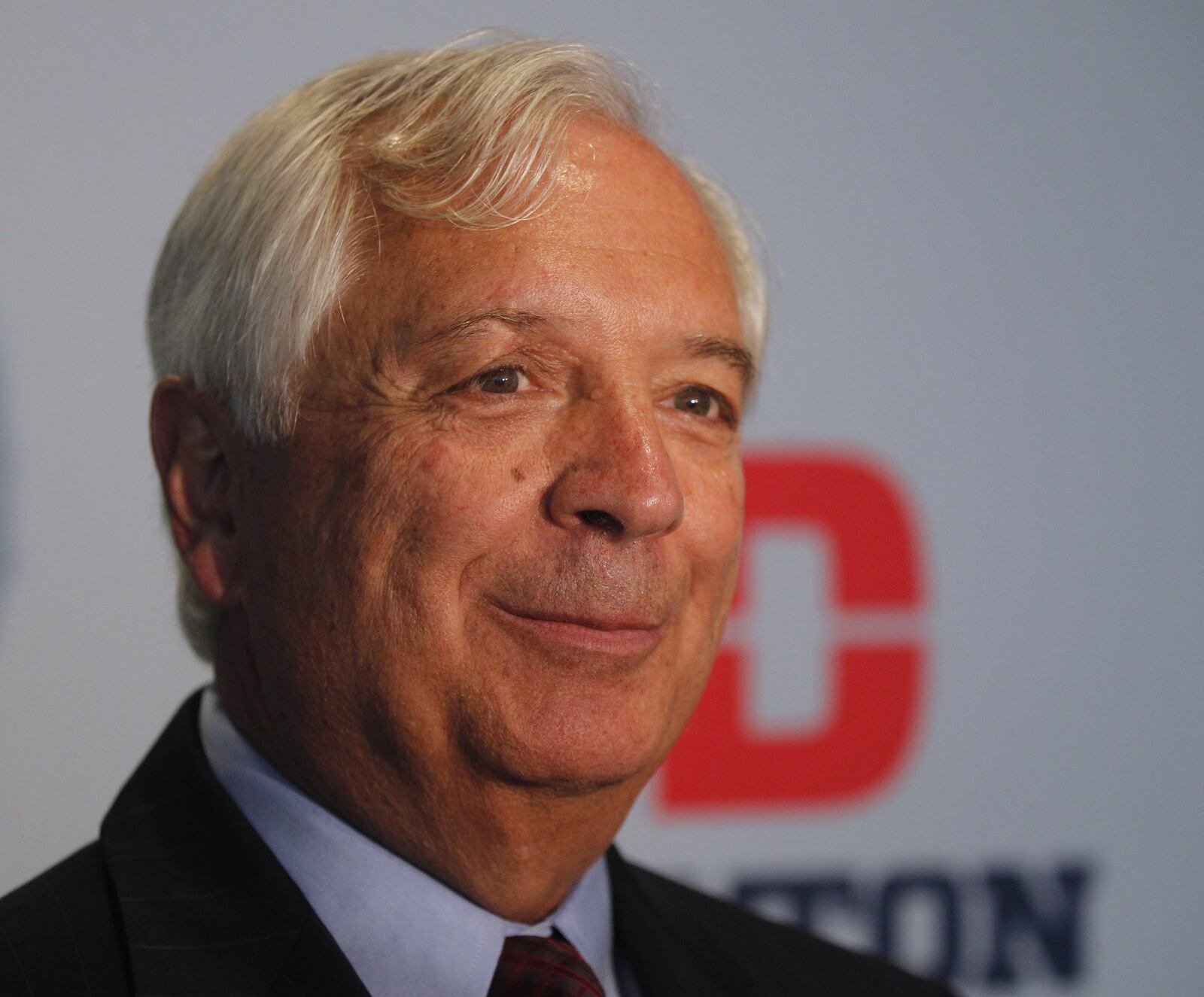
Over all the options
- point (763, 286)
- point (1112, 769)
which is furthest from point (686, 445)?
point (1112, 769)

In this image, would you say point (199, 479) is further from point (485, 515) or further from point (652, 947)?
point (652, 947)

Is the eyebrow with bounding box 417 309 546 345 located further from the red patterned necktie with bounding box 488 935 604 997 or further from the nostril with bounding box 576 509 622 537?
the red patterned necktie with bounding box 488 935 604 997

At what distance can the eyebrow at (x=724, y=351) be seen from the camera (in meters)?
1.30

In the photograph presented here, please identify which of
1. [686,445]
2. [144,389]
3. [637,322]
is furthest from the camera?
[144,389]

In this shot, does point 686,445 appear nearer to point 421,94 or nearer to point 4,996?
point 421,94

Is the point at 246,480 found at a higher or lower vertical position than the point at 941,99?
lower

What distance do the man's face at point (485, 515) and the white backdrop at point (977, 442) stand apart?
39.9 inches

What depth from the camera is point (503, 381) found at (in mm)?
1235

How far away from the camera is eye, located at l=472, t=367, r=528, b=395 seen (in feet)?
4.04

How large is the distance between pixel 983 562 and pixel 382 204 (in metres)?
1.56

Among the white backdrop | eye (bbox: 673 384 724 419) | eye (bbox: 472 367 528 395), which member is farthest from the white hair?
the white backdrop

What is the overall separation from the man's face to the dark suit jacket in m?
0.11

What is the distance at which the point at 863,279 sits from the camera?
2383mm

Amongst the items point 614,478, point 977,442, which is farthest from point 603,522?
point 977,442
